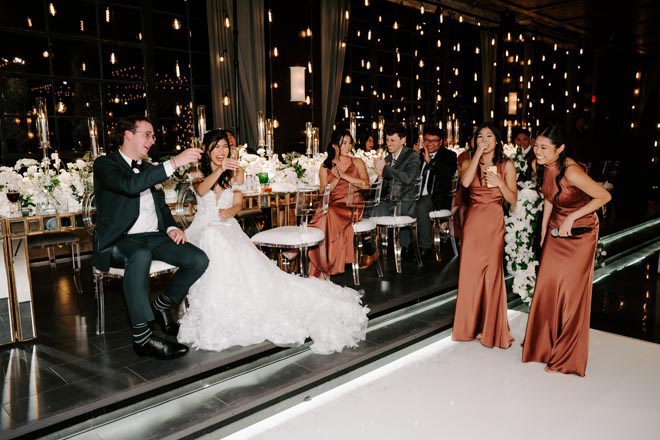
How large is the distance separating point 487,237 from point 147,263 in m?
2.38

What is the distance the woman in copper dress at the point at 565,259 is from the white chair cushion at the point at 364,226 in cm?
201

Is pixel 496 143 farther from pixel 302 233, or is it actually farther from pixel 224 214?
pixel 224 214

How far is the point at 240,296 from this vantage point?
347cm

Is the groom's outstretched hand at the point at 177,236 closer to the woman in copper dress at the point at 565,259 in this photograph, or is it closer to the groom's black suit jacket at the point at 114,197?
the groom's black suit jacket at the point at 114,197

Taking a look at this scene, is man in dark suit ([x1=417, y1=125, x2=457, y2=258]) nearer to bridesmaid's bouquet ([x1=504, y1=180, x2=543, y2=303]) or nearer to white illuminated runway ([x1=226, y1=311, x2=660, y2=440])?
bridesmaid's bouquet ([x1=504, y1=180, x2=543, y2=303])

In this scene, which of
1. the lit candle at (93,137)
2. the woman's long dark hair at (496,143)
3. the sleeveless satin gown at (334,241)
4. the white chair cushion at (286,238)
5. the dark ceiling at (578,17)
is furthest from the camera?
the dark ceiling at (578,17)

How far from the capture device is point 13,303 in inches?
137

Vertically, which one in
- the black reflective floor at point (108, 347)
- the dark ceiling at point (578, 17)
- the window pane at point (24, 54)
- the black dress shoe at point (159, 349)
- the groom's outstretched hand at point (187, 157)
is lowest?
the black reflective floor at point (108, 347)

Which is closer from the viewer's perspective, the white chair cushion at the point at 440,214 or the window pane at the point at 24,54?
the white chair cushion at the point at 440,214

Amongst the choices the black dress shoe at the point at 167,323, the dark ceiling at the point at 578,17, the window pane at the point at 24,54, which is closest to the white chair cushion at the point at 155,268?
the black dress shoe at the point at 167,323

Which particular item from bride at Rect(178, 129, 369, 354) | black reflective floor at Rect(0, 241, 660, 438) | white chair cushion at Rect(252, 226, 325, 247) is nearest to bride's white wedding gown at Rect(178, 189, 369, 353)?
bride at Rect(178, 129, 369, 354)

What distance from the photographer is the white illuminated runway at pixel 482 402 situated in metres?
2.64

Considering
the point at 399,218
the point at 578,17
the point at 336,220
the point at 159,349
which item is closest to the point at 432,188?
the point at 399,218

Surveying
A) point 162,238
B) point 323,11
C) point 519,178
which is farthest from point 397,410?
point 323,11
